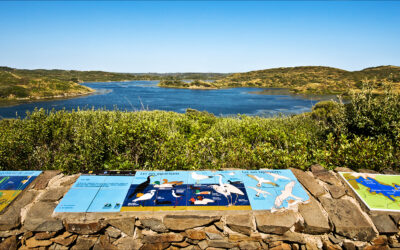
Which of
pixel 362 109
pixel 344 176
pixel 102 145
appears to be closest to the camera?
pixel 344 176

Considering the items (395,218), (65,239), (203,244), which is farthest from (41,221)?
(395,218)

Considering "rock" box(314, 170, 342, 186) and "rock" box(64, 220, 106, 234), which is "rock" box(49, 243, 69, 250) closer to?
"rock" box(64, 220, 106, 234)

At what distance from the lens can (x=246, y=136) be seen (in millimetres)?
7387

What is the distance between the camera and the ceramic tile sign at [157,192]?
3.26m

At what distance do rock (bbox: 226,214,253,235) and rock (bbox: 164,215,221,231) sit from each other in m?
0.27

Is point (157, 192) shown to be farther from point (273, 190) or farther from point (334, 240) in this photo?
point (334, 240)

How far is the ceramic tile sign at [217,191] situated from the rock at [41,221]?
6.27 ft

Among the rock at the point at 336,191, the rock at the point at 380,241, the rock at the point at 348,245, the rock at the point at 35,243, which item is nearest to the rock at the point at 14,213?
Answer: the rock at the point at 35,243

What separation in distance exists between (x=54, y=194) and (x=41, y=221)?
53 centimetres

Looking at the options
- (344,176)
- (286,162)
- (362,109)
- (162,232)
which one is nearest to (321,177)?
(344,176)

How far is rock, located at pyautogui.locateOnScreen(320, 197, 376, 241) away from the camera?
317cm

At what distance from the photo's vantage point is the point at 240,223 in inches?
126

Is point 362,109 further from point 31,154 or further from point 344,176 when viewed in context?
point 31,154

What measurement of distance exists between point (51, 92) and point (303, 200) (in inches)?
2987
